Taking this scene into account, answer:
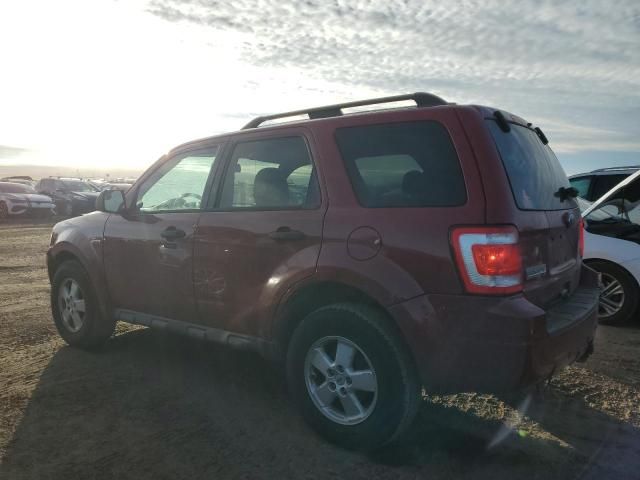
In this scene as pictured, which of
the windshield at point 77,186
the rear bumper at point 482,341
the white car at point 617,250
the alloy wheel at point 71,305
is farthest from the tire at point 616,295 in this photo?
the windshield at point 77,186

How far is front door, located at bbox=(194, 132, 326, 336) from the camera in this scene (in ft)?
10.4

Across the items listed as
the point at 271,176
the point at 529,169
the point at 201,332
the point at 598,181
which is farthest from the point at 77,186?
the point at 529,169

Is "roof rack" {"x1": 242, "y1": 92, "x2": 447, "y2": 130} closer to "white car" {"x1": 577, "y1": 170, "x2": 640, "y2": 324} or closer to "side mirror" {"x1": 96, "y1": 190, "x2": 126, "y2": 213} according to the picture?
"side mirror" {"x1": 96, "y1": 190, "x2": 126, "y2": 213}

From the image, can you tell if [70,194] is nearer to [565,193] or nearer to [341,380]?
[341,380]

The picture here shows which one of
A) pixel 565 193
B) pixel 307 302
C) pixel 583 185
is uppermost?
pixel 583 185

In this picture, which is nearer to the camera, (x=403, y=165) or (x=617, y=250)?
(x=403, y=165)

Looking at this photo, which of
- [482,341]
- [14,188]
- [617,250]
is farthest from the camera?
[14,188]

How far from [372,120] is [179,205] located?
5.66 ft

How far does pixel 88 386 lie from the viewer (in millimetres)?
3900

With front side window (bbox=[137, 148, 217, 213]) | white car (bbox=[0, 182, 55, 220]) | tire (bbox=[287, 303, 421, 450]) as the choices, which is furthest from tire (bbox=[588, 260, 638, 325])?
white car (bbox=[0, 182, 55, 220])

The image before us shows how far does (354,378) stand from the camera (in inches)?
115

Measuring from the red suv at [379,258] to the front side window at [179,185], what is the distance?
0.08 feet

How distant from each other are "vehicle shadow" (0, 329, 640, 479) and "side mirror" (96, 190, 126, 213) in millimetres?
1325

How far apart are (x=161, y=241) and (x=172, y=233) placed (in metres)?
0.18
